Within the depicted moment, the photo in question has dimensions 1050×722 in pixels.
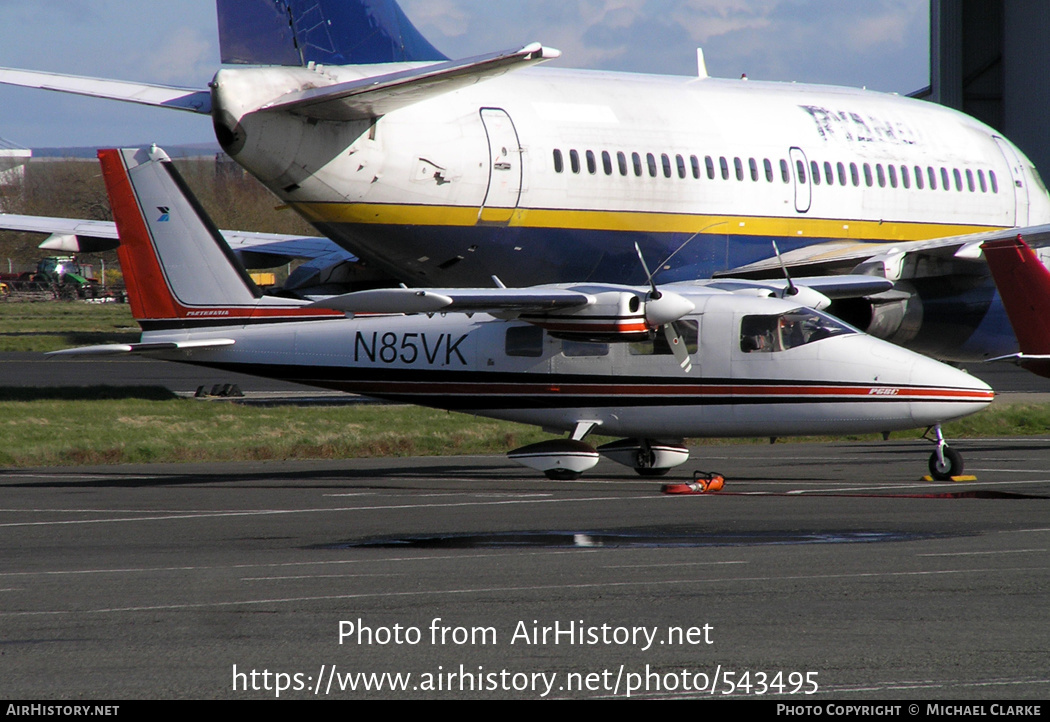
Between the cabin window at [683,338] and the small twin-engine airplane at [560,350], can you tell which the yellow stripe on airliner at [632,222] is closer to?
the small twin-engine airplane at [560,350]

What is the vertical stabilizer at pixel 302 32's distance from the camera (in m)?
19.8

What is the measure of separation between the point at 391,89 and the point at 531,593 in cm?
1080

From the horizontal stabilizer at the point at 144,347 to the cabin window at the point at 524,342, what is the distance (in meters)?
4.15

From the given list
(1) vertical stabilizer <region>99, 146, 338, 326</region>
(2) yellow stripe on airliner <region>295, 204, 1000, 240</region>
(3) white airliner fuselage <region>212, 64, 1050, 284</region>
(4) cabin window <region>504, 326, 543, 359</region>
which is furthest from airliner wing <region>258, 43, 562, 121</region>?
(4) cabin window <region>504, 326, 543, 359</region>

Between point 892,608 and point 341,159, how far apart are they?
13429 mm

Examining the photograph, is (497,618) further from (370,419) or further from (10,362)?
(10,362)

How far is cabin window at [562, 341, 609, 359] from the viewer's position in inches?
685

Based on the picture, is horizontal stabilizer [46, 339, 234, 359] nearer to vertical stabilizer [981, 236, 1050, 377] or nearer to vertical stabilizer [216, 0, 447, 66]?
vertical stabilizer [216, 0, 447, 66]

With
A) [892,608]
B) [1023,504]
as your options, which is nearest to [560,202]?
[1023,504]

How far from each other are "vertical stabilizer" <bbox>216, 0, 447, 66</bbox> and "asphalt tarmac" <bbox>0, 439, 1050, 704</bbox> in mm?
7517

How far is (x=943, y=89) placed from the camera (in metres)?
45.6

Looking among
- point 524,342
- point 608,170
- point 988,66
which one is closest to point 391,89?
point 524,342

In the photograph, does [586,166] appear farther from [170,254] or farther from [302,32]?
[170,254]

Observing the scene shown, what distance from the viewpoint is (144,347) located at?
17875 mm
